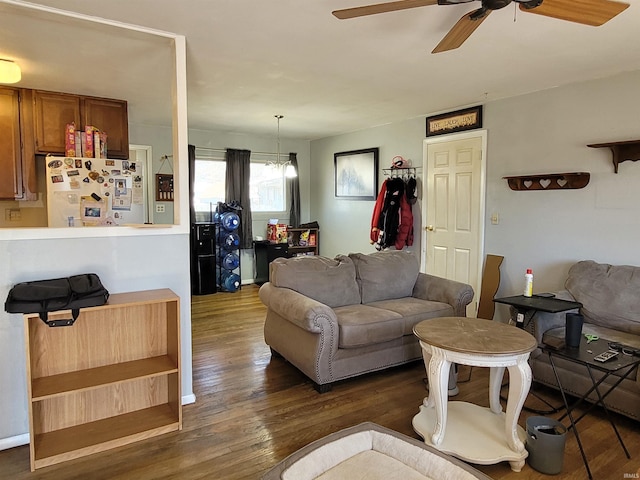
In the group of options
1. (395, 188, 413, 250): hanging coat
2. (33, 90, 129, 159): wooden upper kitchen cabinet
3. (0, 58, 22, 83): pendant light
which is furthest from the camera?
(395, 188, 413, 250): hanging coat

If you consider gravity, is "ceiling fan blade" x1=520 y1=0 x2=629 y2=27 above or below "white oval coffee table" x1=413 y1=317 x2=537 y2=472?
above

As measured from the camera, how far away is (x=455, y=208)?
15.4 ft

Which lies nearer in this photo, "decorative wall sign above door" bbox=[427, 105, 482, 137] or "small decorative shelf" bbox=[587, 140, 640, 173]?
"small decorative shelf" bbox=[587, 140, 640, 173]

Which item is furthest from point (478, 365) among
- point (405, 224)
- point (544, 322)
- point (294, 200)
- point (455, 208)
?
point (294, 200)

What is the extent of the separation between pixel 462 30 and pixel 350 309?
2.06m

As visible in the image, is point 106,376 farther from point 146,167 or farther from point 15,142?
point 146,167

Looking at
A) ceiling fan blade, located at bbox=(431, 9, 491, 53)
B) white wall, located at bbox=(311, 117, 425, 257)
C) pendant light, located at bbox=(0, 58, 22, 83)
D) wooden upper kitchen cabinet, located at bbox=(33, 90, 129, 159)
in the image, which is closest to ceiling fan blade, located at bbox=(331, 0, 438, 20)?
ceiling fan blade, located at bbox=(431, 9, 491, 53)

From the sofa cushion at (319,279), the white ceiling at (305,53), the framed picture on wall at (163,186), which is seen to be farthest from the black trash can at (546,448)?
the framed picture on wall at (163,186)

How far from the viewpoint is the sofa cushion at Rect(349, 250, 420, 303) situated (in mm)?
3633

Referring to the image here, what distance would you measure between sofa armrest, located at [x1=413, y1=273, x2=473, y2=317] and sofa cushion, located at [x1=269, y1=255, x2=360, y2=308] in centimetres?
62

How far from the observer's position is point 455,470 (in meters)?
1.58

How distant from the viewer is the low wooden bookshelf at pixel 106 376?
2232mm

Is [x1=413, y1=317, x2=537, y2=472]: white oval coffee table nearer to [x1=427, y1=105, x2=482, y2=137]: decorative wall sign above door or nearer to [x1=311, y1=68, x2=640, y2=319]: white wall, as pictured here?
[x1=311, y1=68, x2=640, y2=319]: white wall

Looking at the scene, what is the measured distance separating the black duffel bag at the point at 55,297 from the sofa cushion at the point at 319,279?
1.39 m
